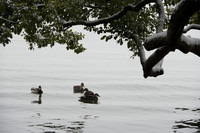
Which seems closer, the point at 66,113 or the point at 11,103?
the point at 66,113

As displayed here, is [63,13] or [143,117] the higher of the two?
[63,13]

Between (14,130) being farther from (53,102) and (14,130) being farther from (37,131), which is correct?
(53,102)

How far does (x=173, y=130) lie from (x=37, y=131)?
24.1ft

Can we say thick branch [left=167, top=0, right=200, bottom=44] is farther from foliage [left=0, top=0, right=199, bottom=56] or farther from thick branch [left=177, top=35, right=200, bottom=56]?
foliage [left=0, top=0, right=199, bottom=56]

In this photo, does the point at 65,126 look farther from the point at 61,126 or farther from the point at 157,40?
the point at 157,40

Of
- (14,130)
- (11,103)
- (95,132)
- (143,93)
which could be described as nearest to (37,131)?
(14,130)

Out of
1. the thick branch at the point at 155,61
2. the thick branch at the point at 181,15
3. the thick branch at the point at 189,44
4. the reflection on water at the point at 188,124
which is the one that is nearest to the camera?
the thick branch at the point at 181,15

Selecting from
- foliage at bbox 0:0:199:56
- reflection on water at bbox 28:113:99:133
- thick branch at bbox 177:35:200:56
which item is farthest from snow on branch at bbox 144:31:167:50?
reflection on water at bbox 28:113:99:133

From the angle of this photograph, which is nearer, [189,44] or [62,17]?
[189,44]

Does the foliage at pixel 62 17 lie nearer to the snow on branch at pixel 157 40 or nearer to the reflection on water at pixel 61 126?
the snow on branch at pixel 157 40

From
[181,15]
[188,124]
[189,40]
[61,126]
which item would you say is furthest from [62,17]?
[188,124]

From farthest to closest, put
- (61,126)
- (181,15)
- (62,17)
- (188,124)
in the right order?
(188,124), (61,126), (62,17), (181,15)

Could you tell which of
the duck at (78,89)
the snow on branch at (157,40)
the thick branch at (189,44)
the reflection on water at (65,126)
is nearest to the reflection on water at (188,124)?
the reflection on water at (65,126)

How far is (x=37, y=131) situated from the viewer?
16156 mm
